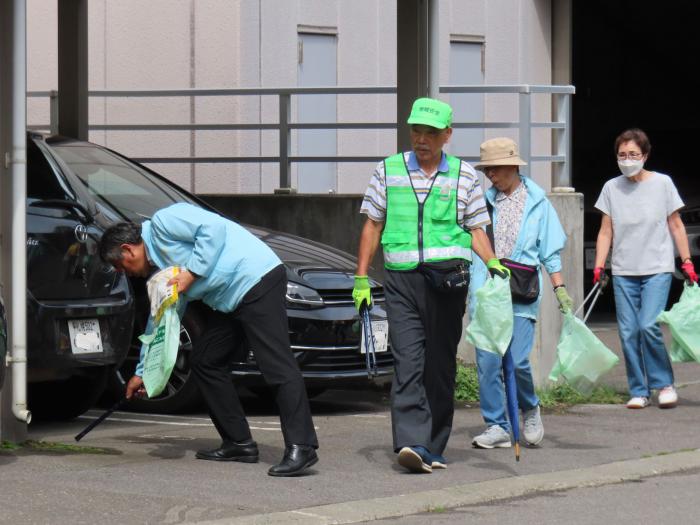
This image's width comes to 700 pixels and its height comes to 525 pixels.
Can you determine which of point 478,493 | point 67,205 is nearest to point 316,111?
point 67,205

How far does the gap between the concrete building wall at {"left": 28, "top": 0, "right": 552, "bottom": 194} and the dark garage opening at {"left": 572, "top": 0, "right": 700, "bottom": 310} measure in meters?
7.70

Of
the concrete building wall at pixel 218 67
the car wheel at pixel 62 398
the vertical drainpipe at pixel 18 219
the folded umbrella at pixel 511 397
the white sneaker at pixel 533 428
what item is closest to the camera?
the folded umbrella at pixel 511 397

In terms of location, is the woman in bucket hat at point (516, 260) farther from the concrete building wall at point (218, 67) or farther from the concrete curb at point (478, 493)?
the concrete building wall at point (218, 67)

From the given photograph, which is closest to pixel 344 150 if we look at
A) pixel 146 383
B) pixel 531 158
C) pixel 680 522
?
pixel 531 158

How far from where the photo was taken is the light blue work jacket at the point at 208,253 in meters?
7.10

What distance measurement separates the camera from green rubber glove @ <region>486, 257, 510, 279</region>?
7.54 m

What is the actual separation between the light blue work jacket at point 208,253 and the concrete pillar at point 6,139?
0.98 meters

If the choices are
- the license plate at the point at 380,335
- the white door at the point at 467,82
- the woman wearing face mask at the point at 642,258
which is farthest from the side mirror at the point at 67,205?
the white door at the point at 467,82

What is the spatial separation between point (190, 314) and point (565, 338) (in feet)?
7.38

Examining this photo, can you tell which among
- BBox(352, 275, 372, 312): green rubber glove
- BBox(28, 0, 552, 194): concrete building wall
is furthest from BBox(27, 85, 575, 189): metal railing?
BBox(352, 275, 372, 312): green rubber glove

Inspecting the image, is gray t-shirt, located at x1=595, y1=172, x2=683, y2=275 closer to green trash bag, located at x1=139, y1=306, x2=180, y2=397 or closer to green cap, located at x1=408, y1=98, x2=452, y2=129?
green cap, located at x1=408, y1=98, x2=452, y2=129

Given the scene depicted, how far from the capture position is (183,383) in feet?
30.4

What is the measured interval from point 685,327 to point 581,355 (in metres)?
1.35

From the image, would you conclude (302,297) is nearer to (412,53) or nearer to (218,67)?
(412,53)
